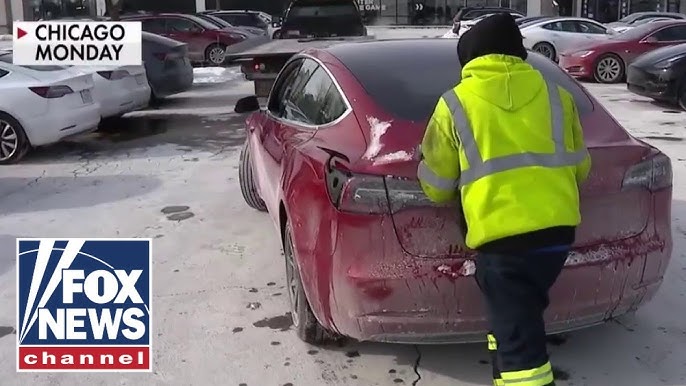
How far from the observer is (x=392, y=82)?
4520 millimetres

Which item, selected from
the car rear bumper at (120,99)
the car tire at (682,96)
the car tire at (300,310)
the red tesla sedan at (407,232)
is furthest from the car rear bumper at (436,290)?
the car tire at (682,96)

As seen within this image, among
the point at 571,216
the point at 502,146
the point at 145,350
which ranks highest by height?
the point at 502,146

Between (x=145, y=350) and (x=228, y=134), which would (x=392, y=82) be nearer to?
(x=145, y=350)

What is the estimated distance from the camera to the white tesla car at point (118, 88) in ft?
36.9

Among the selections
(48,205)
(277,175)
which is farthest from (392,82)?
(48,205)

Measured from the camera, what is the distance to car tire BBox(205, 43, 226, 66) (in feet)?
76.0

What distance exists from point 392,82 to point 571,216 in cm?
164

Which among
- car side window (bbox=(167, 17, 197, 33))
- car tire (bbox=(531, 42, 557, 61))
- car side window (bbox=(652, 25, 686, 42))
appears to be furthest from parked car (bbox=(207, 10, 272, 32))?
car side window (bbox=(652, 25, 686, 42))

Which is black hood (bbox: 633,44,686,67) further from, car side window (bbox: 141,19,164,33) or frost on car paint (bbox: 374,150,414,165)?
car side window (bbox: 141,19,164,33)

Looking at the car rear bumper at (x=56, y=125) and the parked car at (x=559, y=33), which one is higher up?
the parked car at (x=559, y=33)

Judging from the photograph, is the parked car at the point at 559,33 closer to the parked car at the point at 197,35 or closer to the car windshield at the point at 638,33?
the car windshield at the point at 638,33

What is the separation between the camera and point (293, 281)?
4.63 metres

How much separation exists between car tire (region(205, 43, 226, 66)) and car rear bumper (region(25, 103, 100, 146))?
13.1 meters

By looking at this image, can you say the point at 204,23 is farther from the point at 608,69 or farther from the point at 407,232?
the point at 407,232
